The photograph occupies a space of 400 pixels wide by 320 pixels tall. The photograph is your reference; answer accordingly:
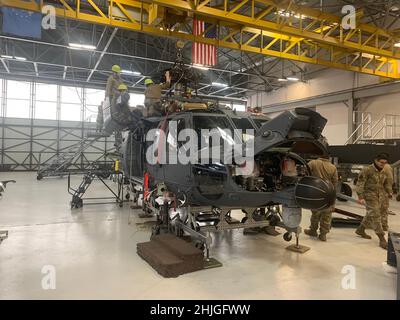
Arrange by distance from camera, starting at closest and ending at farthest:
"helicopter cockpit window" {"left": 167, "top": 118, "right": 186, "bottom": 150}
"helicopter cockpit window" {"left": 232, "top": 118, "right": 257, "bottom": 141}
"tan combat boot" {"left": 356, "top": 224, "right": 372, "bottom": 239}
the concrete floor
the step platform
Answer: the concrete floor
the step platform
"helicopter cockpit window" {"left": 232, "top": 118, "right": 257, "bottom": 141}
"helicopter cockpit window" {"left": 167, "top": 118, "right": 186, "bottom": 150}
"tan combat boot" {"left": 356, "top": 224, "right": 372, "bottom": 239}

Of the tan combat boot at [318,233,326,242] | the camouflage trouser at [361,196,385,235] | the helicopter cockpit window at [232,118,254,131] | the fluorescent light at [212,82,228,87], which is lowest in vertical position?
the tan combat boot at [318,233,326,242]

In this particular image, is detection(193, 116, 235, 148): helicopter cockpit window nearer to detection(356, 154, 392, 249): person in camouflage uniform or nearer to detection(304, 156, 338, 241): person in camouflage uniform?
detection(304, 156, 338, 241): person in camouflage uniform

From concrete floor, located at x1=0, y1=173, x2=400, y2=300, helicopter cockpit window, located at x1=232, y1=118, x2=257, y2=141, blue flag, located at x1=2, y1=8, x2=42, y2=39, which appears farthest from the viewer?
blue flag, located at x1=2, y1=8, x2=42, y2=39

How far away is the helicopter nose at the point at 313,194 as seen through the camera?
3.41m

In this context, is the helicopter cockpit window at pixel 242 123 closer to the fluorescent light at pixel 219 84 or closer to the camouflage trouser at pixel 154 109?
the camouflage trouser at pixel 154 109

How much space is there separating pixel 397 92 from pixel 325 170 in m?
10.7

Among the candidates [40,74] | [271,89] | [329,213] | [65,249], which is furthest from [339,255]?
[40,74]

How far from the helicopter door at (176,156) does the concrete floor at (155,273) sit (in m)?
1.24

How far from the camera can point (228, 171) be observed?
3.91 meters

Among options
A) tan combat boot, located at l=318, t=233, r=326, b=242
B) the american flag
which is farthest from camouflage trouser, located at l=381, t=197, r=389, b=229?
the american flag

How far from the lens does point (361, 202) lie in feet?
17.3

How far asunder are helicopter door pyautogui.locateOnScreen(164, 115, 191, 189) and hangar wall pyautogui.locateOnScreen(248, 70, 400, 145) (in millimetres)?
12764

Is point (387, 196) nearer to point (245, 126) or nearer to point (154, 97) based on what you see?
point (245, 126)

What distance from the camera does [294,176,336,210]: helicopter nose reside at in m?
3.41
